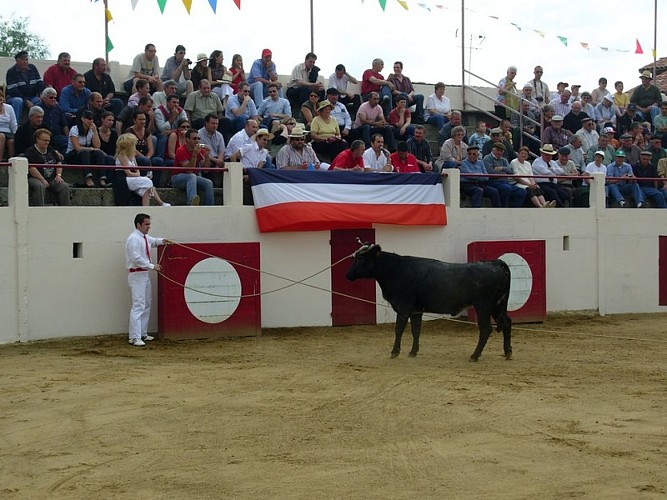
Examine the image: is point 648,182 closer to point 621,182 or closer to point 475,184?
point 621,182

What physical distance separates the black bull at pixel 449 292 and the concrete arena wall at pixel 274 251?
9.32 ft

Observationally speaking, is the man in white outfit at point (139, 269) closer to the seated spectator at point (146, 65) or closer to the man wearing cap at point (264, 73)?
the seated spectator at point (146, 65)

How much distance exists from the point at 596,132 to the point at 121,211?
11371 mm

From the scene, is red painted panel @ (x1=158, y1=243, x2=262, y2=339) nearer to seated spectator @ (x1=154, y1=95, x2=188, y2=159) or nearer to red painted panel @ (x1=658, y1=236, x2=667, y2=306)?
seated spectator @ (x1=154, y1=95, x2=188, y2=159)

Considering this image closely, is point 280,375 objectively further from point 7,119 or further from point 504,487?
point 7,119

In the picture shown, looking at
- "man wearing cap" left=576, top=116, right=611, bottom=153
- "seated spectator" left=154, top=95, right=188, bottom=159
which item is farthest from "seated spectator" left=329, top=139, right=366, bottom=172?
"man wearing cap" left=576, top=116, right=611, bottom=153

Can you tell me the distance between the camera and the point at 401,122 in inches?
760

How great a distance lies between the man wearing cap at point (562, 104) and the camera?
22.2 m

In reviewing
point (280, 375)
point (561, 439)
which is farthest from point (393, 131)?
point (561, 439)

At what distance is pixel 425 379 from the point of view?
1134cm

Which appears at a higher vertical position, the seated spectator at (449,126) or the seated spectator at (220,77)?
the seated spectator at (220,77)

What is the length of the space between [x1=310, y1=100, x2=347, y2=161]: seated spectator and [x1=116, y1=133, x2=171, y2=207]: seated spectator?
382 centimetres

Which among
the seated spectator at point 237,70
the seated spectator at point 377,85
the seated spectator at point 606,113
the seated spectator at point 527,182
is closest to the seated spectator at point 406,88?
the seated spectator at point 377,85

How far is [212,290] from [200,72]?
17.5 ft
